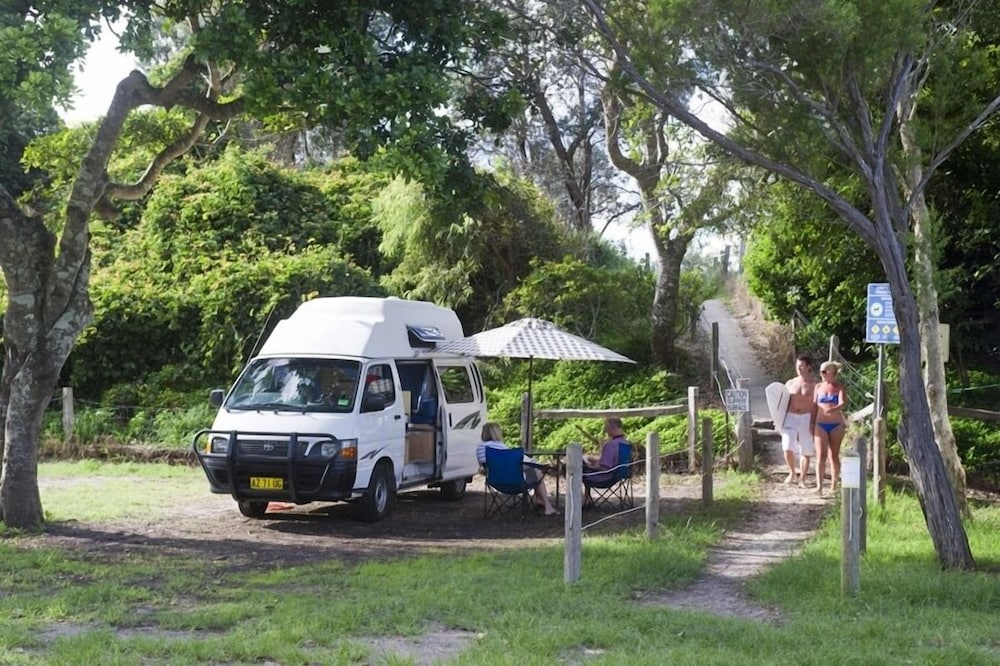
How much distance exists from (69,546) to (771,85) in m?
8.38

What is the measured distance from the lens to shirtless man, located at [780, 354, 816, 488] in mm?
15516

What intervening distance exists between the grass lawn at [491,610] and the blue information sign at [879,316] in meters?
3.00

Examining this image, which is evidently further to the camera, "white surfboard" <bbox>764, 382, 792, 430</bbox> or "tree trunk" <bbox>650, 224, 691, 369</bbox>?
"tree trunk" <bbox>650, 224, 691, 369</bbox>

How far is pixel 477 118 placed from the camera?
47.0ft

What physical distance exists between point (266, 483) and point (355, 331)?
225 centimetres

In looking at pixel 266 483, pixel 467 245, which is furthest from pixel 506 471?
pixel 467 245

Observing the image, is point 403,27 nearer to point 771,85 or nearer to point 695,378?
point 771,85

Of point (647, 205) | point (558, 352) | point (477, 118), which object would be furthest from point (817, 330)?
point (477, 118)

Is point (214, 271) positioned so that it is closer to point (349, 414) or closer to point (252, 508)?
point (252, 508)

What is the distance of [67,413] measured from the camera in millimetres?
21094

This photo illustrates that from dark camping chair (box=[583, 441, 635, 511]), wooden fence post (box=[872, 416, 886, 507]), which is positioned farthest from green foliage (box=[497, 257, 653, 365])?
wooden fence post (box=[872, 416, 886, 507])

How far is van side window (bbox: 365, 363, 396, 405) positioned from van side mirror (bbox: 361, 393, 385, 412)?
51 millimetres

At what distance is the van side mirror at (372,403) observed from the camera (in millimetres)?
13469

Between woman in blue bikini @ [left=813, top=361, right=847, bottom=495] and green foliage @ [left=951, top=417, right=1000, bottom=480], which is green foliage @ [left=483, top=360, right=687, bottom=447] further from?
green foliage @ [left=951, top=417, right=1000, bottom=480]
